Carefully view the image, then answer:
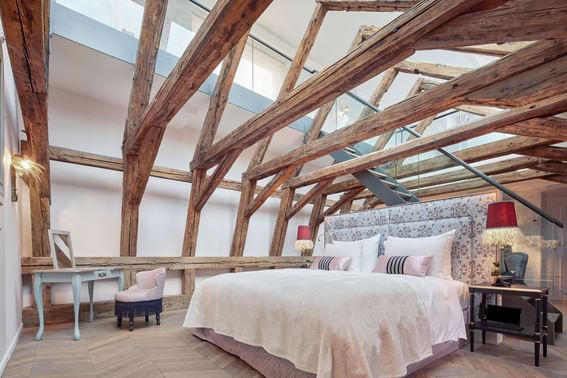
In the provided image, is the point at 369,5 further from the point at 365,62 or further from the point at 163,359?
the point at 163,359

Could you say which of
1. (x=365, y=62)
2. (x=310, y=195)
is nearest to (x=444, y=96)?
(x=365, y=62)

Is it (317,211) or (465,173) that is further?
(317,211)

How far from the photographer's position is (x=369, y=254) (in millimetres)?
3875

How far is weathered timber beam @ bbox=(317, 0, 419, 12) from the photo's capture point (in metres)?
3.85

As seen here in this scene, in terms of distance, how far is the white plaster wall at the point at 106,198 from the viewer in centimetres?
409

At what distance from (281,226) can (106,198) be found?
292cm

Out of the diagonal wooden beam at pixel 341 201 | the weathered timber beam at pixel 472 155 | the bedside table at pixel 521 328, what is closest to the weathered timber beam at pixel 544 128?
the weathered timber beam at pixel 472 155

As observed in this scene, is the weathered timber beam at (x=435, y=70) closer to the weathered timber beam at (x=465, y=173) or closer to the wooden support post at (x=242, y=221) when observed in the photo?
the weathered timber beam at (x=465, y=173)

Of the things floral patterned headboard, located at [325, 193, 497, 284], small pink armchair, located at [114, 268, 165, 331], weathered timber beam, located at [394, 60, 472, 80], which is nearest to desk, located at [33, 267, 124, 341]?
small pink armchair, located at [114, 268, 165, 331]

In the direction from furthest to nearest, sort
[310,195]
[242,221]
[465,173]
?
[310,195] < [242,221] < [465,173]

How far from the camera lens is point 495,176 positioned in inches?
235

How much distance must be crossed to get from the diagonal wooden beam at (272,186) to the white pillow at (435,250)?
6.89 ft

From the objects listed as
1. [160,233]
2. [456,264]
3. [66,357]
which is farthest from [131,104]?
[456,264]

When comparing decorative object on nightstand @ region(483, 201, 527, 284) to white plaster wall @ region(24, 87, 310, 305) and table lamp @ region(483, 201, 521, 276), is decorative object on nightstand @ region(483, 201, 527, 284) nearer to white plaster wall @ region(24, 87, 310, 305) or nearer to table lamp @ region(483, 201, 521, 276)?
table lamp @ region(483, 201, 521, 276)
